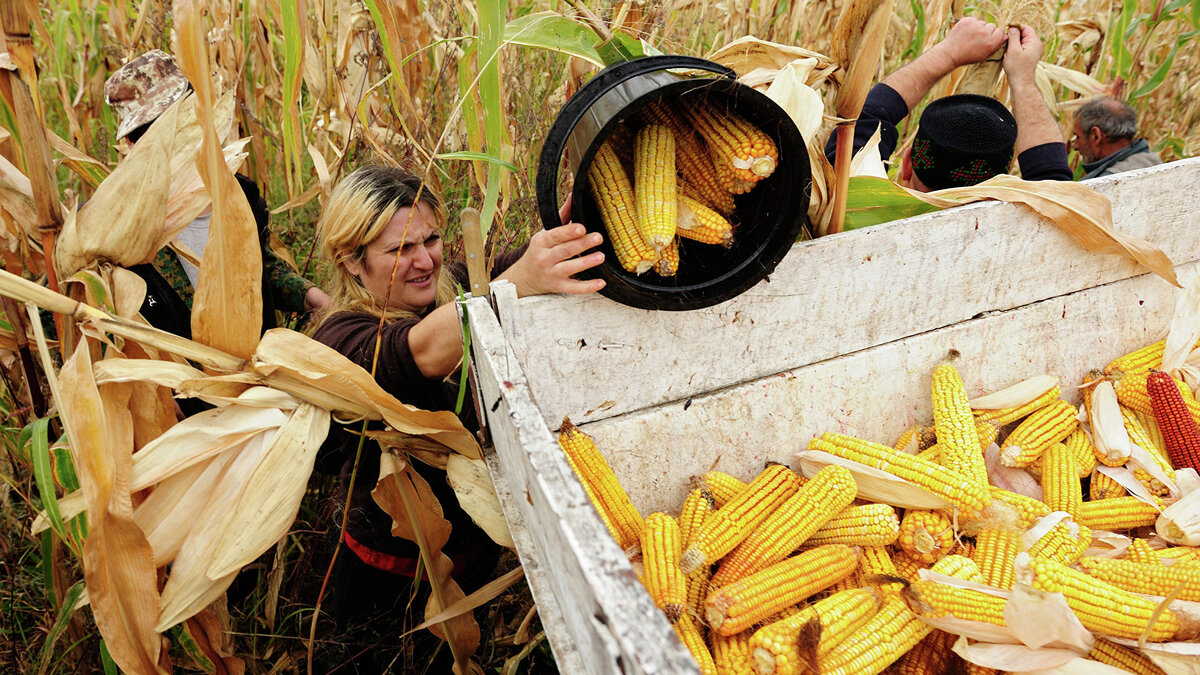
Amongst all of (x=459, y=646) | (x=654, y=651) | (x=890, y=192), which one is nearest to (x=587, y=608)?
(x=654, y=651)

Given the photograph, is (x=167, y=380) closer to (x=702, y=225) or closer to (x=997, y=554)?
(x=702, y=225)

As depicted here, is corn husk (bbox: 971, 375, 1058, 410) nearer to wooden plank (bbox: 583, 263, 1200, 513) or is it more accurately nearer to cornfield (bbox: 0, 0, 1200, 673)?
wooden plank (bbox: 583, 263, 1200, 513)

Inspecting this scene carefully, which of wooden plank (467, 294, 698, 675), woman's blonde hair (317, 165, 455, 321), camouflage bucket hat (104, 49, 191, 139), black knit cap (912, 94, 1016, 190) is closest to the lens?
wooden plank (467, 294, 698, 675)

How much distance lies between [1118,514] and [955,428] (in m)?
0.47

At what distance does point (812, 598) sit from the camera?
5.46 ft

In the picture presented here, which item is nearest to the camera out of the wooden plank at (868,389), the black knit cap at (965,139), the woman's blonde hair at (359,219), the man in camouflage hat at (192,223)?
the wooden plank at (868,389)

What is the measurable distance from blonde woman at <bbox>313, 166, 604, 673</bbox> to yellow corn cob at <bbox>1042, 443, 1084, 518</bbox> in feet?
5.28

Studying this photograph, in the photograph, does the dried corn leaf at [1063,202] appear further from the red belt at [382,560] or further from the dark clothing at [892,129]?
the red belt at [382,560]

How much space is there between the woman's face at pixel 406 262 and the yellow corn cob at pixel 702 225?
37.1 inches

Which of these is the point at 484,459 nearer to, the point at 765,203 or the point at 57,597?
the point at 765,203

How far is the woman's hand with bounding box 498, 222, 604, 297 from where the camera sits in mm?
1446

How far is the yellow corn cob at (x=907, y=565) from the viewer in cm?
170

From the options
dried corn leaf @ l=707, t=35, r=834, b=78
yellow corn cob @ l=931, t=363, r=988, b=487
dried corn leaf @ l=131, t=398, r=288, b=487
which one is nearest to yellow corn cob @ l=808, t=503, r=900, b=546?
yellow corn cob @ l=931, t=363, r=988, b=487

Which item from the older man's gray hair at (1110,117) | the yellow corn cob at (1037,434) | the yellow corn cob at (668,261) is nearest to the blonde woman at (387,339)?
the yellow corn cob at (668,261)
